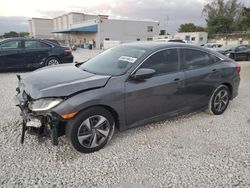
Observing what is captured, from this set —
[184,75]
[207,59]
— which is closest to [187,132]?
[184,75]

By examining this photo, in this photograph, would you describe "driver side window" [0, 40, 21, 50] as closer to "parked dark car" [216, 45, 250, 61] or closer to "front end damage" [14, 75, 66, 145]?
"front end damage" [14, 75, 66, 145]

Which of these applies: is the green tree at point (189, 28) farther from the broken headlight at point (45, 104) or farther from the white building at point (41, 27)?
the broken headlight at point (45, 104)

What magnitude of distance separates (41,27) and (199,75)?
9500 centimetres

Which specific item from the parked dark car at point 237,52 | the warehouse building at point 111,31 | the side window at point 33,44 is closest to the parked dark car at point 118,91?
the side window at point 33,44

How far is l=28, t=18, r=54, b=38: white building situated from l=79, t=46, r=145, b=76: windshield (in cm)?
8775

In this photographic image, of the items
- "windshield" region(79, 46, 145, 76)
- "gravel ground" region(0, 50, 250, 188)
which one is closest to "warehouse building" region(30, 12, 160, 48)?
"windshield" region(79, 46, 145, 76)

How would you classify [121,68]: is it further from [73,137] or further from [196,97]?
[196,97]

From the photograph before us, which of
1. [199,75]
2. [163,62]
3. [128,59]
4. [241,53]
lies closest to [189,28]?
→ [241,53]

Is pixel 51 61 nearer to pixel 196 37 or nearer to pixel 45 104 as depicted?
pixel 45 104

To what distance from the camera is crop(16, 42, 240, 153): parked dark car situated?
2715 millimetres

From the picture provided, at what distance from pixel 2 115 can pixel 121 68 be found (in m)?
2.60

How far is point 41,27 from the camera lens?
3450 inches

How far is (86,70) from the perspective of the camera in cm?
354

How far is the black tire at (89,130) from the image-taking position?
2744 millimetres
